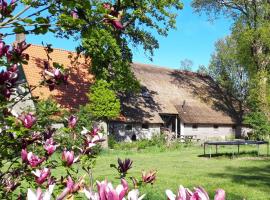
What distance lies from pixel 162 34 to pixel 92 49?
18.6ft

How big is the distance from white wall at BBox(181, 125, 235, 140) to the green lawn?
15.9 m

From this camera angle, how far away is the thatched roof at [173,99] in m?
37.3

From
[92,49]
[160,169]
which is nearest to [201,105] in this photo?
[92,49]

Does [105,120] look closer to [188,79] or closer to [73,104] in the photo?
[73,104]

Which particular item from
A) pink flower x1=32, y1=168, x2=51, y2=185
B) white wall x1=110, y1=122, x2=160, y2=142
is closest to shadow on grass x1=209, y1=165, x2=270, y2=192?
pink flower x1=32, y1=168, x2=51, y2=185

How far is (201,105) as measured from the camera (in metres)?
44.1

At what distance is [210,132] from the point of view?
43250 millimetres

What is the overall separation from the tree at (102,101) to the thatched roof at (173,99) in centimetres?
448

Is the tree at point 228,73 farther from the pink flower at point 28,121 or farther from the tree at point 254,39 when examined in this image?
the pink flower at point 28,121

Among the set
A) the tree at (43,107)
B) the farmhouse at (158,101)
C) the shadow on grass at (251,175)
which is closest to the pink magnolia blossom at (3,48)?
the tree at (43,107)

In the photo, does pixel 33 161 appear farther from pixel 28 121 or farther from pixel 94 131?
pixel 94 131

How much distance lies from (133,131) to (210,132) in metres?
10.7

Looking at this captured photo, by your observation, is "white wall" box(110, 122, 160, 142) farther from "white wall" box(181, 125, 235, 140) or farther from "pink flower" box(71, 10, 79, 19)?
"pink flower" box(71, 10, 79, 19)

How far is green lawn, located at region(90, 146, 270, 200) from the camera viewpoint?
12.5 metres
